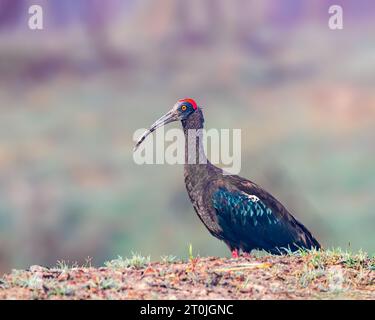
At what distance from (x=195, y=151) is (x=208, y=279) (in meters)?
3.81

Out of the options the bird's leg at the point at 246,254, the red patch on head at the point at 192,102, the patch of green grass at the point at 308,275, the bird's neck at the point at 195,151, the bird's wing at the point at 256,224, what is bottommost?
the patch of green grass at the point at 308,275

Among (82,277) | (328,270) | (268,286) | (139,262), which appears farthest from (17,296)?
→ (328,270)

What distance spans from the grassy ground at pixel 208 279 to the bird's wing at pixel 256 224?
1450 millimetres

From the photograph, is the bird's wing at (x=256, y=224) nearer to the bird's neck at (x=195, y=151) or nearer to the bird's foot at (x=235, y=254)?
the bird's foot at (x=235, y=254)

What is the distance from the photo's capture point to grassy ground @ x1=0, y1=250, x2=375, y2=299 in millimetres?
9305

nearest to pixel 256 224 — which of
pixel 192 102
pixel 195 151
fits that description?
pixel 195 151

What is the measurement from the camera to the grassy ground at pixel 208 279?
930 cm

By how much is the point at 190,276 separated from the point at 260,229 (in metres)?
3.01

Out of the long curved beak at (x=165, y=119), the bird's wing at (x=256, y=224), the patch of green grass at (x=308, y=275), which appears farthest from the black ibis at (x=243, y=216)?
the patch of green grass at (x=308, y=275)

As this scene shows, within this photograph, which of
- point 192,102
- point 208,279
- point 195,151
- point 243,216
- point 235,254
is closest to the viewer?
point 208,279

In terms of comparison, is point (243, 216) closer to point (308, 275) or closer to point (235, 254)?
point (235, 254)

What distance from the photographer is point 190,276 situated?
9.86 m

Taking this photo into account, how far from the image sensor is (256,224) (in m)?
12.6
